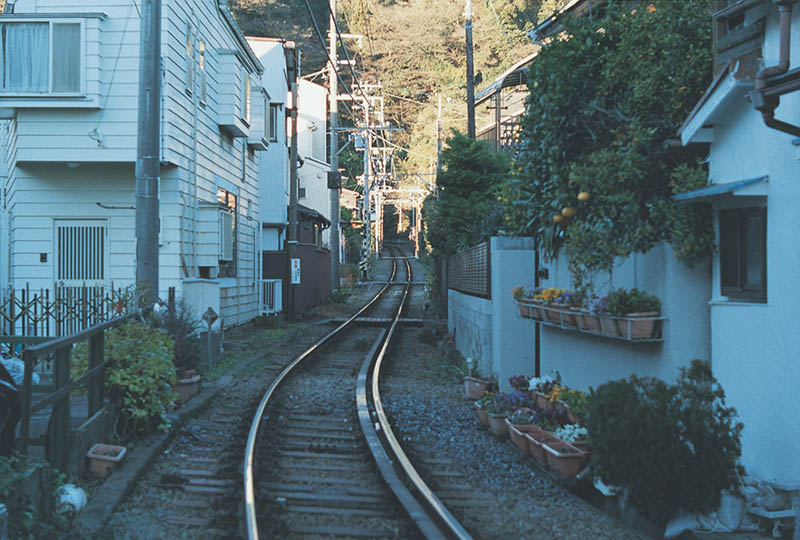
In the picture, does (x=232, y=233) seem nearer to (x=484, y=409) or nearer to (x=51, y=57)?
(x=51, y=57)

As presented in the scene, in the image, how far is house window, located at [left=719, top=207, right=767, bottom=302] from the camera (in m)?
5.83

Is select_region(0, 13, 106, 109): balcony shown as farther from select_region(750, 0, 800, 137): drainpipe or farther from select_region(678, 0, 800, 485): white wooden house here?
select_region(750, 0, 800, 137): drainpipe

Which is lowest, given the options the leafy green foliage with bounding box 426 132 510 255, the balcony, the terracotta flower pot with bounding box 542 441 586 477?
the terracotta flower pot with bounding box 542 441 586 477

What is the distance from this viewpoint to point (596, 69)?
7797 millimetres

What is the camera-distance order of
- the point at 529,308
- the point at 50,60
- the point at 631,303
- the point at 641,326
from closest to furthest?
1. the point at 641,326
2. the point at 631,303
3. the point at 529,308
4. the point at 50,60

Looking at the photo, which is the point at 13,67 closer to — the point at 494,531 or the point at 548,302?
Answer: the point at 548,302

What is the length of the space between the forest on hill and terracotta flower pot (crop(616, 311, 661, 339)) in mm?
31503

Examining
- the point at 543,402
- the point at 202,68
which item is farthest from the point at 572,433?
the point at 202,68

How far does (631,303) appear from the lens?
6.93 meters

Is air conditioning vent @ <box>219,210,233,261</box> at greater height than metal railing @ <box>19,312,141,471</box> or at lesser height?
greater

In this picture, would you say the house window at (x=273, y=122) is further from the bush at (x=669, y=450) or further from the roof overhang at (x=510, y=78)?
the bush at (x=669, y=450)

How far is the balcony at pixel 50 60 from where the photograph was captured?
44.0 ft

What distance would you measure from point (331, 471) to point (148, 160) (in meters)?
4.65

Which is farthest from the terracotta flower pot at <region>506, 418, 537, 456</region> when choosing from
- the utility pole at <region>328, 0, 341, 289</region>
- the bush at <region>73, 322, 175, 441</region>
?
the utility pole at <region>328, 0, 341, 289</region>
